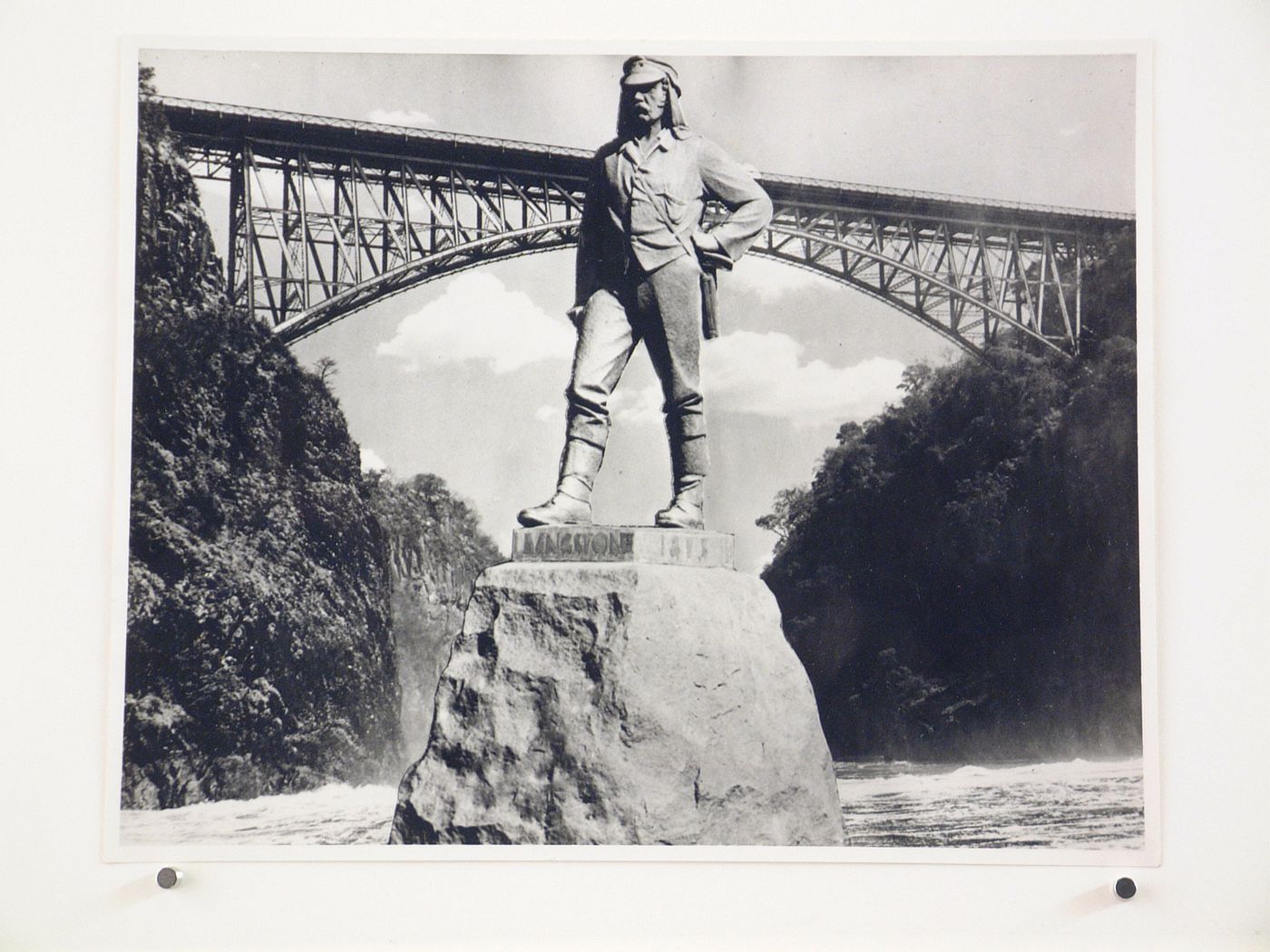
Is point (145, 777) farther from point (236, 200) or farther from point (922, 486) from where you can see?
point (922, 486)

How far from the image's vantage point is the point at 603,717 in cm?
473

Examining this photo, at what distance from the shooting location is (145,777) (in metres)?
5.75

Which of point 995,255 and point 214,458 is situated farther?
point 995,255

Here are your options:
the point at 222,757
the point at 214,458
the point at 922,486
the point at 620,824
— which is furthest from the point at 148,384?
the point at 922,486

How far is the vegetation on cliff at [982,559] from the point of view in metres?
5.89

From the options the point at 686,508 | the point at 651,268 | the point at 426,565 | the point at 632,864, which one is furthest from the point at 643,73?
the point at 632,864

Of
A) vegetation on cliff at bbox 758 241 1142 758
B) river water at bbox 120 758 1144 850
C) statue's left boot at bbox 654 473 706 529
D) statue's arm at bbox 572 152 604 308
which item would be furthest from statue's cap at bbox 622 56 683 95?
river water at bbox 120 758 1144 850

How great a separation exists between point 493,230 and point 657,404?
1.25 meters

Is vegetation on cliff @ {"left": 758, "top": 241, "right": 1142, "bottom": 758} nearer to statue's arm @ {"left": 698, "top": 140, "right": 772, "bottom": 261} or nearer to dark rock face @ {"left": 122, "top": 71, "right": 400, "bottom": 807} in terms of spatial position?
statue's arm @ {"left": 698, "top": 140, "right": 772, "bottom": 261}

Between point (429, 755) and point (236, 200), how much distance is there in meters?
3.19

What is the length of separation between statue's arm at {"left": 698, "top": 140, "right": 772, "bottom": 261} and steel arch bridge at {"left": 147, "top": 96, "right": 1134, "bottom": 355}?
1.24 metres

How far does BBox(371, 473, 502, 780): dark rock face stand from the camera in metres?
6.33

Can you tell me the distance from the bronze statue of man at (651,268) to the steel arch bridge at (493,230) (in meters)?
1.31

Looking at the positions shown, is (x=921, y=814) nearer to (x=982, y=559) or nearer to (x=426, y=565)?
(x=982, y=559)
